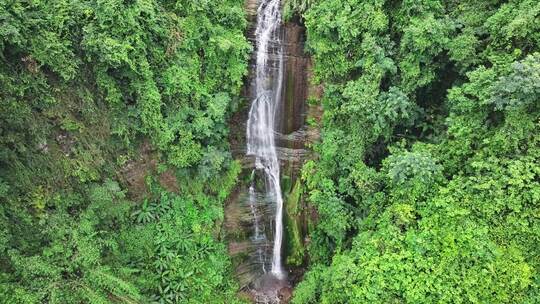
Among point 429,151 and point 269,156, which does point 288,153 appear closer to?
point 269,156

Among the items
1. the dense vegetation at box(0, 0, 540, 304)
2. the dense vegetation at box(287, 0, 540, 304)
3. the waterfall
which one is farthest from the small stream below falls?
the dense vegetation at box(287, 0, 540, 304)

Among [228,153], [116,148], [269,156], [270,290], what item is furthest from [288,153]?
[116,148]

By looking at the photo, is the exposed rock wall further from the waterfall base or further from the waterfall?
the waterfall base

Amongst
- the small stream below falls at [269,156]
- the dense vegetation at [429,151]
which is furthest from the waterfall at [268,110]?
the dense vegetation at [429,151]

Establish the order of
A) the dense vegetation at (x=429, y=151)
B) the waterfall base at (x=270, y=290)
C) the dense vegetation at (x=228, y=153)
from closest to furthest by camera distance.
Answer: the dense vegetation at (x=429, y=151) → the dense vegetation at (x=228, y=153) → the waterfall base at (x=270, y=290)

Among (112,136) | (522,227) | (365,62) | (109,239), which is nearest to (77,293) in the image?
(109,239)

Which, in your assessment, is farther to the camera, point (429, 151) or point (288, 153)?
point (288, 153)

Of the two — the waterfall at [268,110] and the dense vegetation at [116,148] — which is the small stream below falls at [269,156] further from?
the dense vegetation at [116,148]
